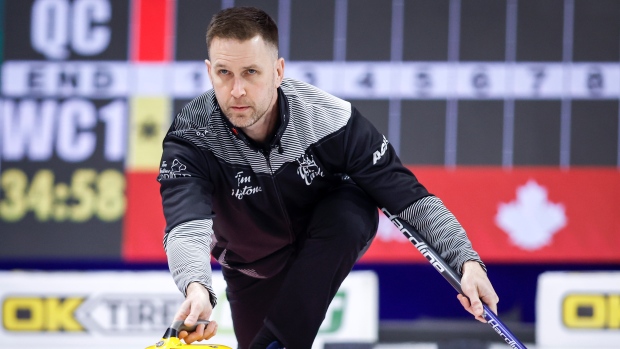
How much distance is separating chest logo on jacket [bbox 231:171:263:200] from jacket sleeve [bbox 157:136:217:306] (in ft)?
0.26

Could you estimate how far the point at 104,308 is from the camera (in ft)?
14.4

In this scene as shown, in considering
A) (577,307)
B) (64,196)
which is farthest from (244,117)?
(577,307)

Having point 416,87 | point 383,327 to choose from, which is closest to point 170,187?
point 416,87

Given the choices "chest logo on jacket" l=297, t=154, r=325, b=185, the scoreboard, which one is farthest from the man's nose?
the scoreboard

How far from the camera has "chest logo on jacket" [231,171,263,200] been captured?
2.44 m

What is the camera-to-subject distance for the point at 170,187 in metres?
2.28

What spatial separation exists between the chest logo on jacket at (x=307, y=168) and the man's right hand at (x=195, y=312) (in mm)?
548

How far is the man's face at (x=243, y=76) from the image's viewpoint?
2.21 metres

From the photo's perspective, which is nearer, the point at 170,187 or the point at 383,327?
the point at 170,187

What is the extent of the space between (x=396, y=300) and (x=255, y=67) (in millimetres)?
2663

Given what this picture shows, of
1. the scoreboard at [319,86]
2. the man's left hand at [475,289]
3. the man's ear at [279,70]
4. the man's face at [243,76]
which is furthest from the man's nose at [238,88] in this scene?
the scoreboard at [319,86]

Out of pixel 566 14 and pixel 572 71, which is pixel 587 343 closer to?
pixel 572 71

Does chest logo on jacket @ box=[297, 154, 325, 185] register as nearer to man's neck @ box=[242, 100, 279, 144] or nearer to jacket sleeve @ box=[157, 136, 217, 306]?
man's neck @ box=[242, 100, 279, 144]

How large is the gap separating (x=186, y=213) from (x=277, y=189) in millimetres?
341
